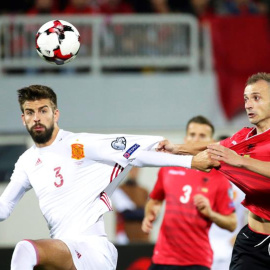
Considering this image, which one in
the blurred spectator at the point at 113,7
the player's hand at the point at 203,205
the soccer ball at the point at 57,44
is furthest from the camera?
the blurred spectator at the point at 113,7

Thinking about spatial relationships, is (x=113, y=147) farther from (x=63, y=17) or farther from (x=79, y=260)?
(x=63, y=17)

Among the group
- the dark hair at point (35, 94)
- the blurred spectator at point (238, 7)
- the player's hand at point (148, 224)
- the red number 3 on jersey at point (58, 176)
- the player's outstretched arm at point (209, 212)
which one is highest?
the blurred spectator at point (238, 7)

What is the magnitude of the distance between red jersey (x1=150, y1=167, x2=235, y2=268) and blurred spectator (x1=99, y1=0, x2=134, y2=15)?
521cm

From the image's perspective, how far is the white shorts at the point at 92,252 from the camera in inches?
229

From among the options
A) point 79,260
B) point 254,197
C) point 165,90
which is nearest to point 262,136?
point 254,197

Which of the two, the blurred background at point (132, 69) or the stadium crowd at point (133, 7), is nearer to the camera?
the blurred background at point (132, 69)

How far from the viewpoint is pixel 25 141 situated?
39.5ft

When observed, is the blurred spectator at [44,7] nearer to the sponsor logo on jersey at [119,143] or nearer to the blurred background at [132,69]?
the blurred background at [132,69]

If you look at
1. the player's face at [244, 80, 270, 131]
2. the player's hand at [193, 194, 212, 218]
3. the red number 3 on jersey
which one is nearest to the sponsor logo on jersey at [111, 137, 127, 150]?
the red number 3 on jersey

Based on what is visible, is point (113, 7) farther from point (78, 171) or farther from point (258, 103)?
point (258, 103)

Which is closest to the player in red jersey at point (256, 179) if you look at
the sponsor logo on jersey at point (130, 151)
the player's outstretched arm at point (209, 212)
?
the sponsor logo on jersey at point (130, 151)

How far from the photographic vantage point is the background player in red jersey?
7.30 meters

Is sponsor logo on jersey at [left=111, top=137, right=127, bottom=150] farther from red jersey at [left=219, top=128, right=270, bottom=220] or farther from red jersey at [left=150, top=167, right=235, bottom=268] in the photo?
red jersey at [left=150, top=167, right=235, bottom=268]

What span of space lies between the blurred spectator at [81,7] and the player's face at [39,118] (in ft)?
20.2
